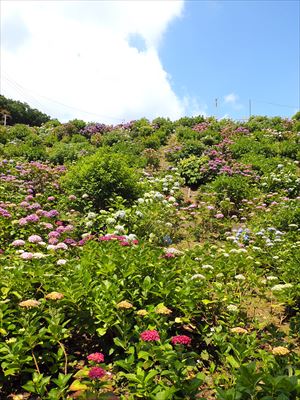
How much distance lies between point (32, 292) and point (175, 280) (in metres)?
1.75

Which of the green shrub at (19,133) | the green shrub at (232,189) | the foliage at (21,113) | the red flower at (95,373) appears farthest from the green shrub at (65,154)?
the foliage at (21,113)

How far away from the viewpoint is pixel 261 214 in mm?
9367

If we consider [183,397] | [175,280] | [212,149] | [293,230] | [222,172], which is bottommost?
[183,397]

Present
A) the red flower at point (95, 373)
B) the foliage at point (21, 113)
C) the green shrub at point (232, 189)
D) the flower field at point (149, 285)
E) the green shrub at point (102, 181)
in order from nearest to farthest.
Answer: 1. the red flower at point (95, 373)
2. the flower field at point (149, 285)
3. the green shrub at point (102, 181)
4. the green shrub at point (232, 189)
5. the foliage at point (21, 113)

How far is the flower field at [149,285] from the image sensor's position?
3139 millimetres

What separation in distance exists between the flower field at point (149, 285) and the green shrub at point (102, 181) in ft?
0.11

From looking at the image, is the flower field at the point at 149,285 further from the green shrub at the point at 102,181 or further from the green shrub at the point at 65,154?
the green shrub at the point at 65,154

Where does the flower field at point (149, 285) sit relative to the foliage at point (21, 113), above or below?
below

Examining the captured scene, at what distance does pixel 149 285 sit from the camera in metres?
4.13

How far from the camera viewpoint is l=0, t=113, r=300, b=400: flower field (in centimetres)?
314

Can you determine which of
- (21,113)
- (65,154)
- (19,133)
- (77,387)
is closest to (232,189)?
(65,154)

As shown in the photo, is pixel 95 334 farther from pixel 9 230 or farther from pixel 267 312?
pixel 9 230

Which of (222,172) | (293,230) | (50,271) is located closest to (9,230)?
(50,271)

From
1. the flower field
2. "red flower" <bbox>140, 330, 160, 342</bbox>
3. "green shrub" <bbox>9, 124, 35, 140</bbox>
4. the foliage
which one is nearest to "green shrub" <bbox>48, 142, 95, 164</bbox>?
the flower field
